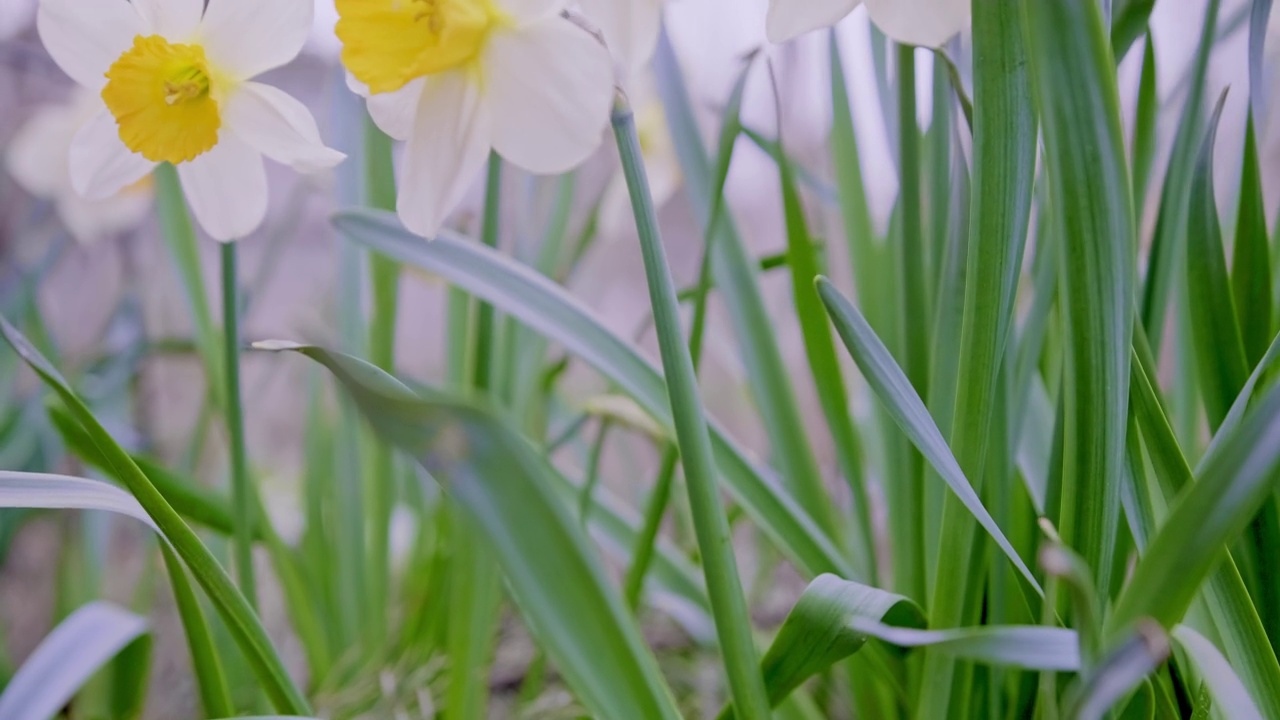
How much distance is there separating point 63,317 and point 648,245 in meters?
1.51

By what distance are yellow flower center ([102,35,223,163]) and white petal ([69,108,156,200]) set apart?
3 centimetres

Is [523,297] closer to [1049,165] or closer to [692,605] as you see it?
[1049,165]

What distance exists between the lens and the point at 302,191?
904 mm

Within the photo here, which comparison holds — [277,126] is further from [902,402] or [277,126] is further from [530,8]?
[902,402]

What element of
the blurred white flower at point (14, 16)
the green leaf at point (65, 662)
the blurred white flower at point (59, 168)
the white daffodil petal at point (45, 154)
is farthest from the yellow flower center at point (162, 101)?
the blurred white flower at point (14, 16)

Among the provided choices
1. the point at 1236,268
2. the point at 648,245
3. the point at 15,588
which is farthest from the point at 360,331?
the point at 15,588

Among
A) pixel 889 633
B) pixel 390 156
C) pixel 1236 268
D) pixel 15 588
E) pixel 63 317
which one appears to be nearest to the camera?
pixel 889 633

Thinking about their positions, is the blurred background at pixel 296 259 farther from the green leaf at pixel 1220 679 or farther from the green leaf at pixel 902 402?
the green leaf at pixel 1220 679

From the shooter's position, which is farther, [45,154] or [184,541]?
[45,154]

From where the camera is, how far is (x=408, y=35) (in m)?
0.28

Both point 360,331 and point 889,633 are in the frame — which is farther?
Answer: point 360,331

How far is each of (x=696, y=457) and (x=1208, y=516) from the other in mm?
157

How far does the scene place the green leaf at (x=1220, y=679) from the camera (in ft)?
0.71

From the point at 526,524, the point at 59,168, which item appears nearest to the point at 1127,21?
the point at 526,524
